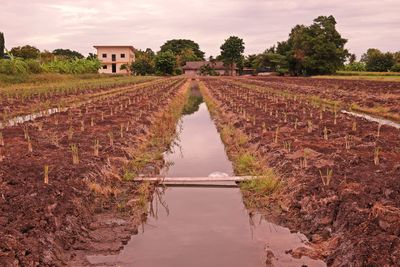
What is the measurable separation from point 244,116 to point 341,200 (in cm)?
907

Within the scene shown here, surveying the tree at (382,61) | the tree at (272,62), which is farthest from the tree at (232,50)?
the tree at (382,61)

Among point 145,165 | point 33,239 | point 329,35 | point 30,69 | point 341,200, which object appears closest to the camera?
point 33,239

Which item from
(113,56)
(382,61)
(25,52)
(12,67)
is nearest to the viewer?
(12,67)

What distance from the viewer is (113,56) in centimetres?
8619

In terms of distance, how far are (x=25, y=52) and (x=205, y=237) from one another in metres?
68.7

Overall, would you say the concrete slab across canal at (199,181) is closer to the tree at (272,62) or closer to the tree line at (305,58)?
the tree line at (305,58)

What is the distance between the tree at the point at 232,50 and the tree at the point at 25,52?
39.3 metres

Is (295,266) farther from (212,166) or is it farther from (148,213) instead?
(212,166)

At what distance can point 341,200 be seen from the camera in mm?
5926

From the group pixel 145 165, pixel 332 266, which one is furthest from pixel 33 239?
pixel 145 165

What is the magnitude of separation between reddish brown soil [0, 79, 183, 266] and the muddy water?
13.4 inches

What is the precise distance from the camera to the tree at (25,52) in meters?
67.6

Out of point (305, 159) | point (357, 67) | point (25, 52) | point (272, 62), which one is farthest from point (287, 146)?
point (272, 62)

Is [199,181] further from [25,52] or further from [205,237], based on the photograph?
[25,52]
